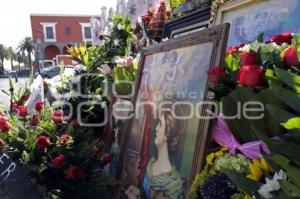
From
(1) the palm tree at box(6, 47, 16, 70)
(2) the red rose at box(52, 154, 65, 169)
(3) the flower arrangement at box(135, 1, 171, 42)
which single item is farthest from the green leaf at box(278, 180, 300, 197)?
(1) the palm tree at box(6, 47, 16, 70)

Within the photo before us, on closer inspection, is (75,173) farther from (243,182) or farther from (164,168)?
(243,182)

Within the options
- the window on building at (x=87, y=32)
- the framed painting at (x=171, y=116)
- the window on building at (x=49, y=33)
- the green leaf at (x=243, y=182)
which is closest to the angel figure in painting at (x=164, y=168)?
the framed painting at (x=171, y=116)

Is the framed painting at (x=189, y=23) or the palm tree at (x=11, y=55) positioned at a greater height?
the framed painting at (x=189, y=23)

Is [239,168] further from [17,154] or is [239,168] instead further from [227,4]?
[17,154]

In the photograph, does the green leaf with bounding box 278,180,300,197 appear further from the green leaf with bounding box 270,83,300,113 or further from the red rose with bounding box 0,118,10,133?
the red rose with bounding box 0,118,10,133

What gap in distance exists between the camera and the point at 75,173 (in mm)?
2094

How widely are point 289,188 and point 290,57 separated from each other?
0.39m

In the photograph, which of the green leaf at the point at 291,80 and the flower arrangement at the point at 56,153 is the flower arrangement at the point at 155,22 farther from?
the green leaf at the point at 291,80

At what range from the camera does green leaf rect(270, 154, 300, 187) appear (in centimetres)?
85

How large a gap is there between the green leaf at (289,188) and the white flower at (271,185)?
39 mm

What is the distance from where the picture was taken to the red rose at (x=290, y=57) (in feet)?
3.41

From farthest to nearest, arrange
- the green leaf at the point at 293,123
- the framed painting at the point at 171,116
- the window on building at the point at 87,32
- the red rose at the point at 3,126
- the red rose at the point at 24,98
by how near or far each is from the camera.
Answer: the window on building at the point at 87,32
the red rose at the point at 24,98
the red rose at the point at 3,126
the framed painting at the point at 171,116
the green leaf at the point at 293,123

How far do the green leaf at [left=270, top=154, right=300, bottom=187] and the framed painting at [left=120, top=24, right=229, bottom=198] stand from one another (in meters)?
0.47

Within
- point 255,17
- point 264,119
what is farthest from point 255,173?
point 255,17
